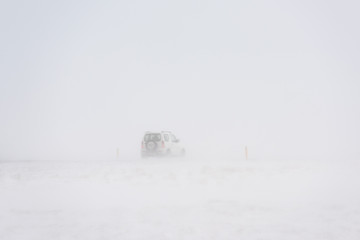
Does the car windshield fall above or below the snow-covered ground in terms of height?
above

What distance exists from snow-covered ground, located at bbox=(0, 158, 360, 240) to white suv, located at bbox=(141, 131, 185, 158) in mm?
8284

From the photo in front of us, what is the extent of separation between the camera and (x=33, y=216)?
720cm

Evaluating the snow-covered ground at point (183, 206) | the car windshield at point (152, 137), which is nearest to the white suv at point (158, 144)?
the car windshield at point (152, 137)

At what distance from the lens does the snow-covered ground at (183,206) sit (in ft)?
19.5

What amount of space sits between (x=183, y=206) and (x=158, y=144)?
1353 cm

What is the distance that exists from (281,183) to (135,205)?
5.05 m

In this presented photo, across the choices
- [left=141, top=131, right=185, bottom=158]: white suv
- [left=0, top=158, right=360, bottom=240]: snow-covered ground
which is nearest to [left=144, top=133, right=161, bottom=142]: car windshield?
[left=141, top=131, right=185, bottom=158]: white suv

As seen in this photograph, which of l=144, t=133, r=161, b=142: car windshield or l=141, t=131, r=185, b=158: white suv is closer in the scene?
l=141, t=131, r=185, b=158: white suv

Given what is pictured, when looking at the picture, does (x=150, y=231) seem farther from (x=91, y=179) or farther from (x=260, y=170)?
(x=260, y=170)

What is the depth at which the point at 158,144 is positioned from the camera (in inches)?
837

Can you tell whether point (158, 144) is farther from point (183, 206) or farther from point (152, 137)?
point (183, 206)

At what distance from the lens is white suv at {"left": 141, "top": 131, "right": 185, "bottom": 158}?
69.3 ft

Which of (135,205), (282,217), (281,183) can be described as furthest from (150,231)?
(281,183)

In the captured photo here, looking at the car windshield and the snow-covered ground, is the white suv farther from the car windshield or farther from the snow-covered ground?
the snow-covered ground
